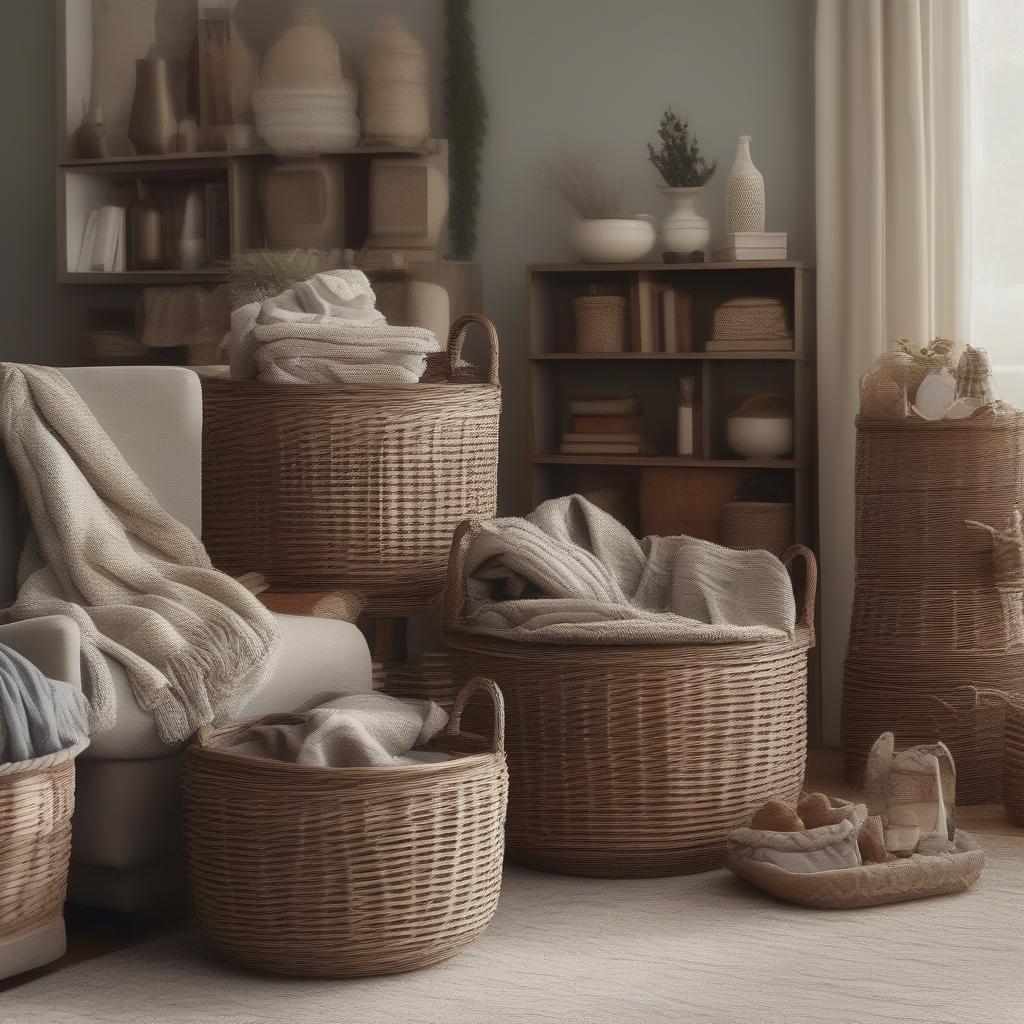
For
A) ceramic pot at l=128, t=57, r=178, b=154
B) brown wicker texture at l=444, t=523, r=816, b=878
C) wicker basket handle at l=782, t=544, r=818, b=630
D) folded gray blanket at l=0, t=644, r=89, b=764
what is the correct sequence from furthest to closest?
ceramic pot at l=128, t=57, r=178, b=154 → wicker basket handle at l=782, t=544, r=818, b=630 → brown wicker texture at l=444, t=523, r=816, b=878 → folded gray blanket at l=0, t=644, r=89, b=764

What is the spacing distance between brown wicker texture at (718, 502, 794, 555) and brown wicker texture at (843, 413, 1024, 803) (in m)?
0.48

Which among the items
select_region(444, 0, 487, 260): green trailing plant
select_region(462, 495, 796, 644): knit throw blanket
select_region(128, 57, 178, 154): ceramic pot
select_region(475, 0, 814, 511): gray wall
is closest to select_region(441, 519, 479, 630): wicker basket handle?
select_region(462, 495, 796, 644): knit throw blanket

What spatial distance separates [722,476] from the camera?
4.10 m

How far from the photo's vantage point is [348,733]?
7.38ft

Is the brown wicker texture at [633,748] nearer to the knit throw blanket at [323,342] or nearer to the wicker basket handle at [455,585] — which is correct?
the wicker basket handle at [455,585]

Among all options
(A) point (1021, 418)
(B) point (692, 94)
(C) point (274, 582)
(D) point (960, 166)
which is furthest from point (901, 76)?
(C) point (274, 582)

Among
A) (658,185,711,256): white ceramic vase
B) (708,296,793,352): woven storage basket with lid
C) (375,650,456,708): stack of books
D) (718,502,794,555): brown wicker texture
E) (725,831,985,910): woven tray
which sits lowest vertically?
(725,831,985,910): woven tray

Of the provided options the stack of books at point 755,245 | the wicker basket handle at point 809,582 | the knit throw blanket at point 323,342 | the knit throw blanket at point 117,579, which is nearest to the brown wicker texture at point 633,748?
the wicker basket handle at point 809,582

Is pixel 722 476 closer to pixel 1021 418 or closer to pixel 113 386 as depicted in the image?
pixel 1021 418

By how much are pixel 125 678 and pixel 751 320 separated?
7.25 ft

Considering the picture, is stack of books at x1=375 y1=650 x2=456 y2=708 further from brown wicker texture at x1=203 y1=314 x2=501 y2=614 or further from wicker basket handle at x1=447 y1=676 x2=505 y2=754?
wicker basket handle at x1=447 y1=676 x2=505 y2=754

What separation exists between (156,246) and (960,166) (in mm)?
2410

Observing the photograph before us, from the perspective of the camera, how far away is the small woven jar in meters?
4.18

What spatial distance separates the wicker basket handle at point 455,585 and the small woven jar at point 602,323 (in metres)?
1.46
